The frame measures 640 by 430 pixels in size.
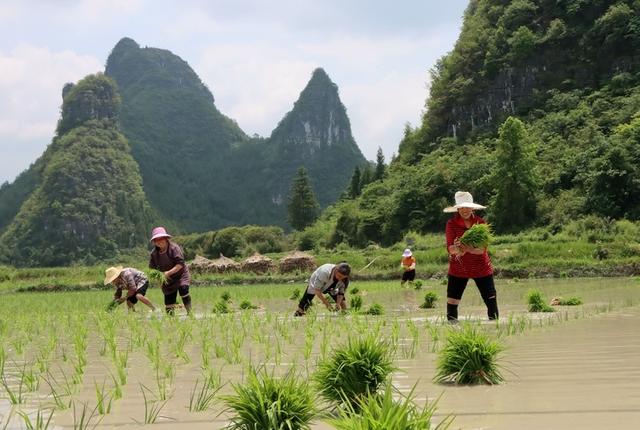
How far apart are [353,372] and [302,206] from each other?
6527cm

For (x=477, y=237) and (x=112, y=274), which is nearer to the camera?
(x=477, y=237)

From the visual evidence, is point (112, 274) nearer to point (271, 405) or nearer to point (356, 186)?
point (271, 405)

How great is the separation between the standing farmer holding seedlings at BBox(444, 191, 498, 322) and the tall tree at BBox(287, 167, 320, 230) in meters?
61.1

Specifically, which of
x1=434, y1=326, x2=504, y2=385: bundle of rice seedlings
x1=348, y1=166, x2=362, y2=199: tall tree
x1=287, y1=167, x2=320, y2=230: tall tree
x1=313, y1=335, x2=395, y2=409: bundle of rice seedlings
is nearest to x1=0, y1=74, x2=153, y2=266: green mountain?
x1=287, y1=167, x2=320, y2=230: tall tree

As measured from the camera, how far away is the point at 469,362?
3617 millimetres

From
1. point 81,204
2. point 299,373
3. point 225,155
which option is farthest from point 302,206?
point 225,155

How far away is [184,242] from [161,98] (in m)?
103

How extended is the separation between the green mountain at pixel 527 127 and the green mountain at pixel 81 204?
189 ft

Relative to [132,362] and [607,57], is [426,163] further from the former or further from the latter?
[132,362]

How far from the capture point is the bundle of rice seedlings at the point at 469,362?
11.9ft

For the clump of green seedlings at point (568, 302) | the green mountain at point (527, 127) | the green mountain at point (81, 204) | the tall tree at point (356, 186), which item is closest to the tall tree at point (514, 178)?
the green mountain at point (527, 127)

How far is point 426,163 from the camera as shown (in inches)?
2046

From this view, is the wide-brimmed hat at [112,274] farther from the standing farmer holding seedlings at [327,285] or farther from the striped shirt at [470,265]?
the striped shirt at [470,265]

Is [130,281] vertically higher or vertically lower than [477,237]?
lower
